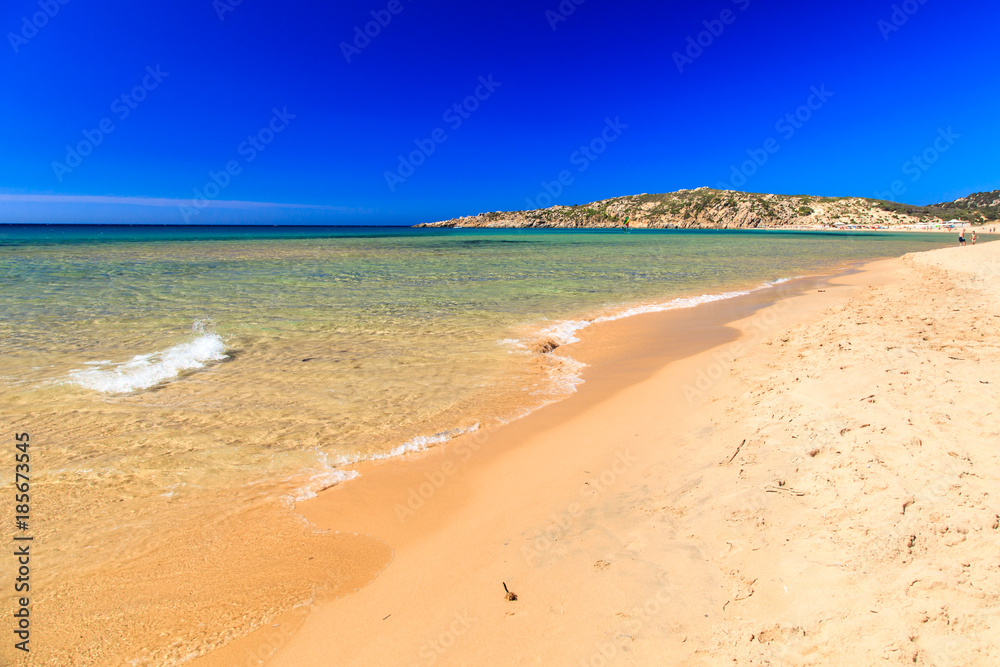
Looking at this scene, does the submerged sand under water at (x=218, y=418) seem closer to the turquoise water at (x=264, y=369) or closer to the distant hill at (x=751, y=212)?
the turquoise water at (x=264, y=369)

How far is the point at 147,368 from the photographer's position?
7.77 meters

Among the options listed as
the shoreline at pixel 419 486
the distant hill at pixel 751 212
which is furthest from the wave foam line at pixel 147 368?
the distant hill at pixel 751 212

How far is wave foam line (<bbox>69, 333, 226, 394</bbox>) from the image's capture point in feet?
23.1

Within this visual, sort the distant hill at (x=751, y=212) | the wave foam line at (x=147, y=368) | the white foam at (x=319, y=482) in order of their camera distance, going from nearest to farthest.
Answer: the white foam at (x=319, y=482)
the wave foam line at (x=147, y=368)
the distant hill at (x=751, y=212)

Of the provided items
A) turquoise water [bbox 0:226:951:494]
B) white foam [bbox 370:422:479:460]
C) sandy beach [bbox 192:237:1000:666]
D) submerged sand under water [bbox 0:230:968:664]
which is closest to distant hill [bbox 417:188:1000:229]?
turquoise water [bbox 0:226:951:494]

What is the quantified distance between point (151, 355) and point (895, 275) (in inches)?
1055

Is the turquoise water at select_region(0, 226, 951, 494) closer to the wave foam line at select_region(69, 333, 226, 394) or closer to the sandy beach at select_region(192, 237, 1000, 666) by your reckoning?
the wave foam line at select_region(69, 333, 226, 394)

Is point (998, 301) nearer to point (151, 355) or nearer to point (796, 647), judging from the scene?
point (796, 647)

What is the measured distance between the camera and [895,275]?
20.9 metres

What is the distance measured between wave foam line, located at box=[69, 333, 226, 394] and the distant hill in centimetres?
15098

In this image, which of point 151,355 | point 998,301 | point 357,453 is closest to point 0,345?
point 151,355

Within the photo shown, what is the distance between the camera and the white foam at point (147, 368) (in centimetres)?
706

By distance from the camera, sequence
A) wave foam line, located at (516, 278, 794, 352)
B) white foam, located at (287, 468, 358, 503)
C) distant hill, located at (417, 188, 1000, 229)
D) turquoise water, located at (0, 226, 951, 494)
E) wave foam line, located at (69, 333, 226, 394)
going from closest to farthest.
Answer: white foam, located at (287, 468, 358, 503) → turquoise water, located at (0, 226, 951, 494) → wave foam line, located at (69, 333, 226, 394) → wave foam line, located at (516, 278, 794, 352) → distant hill, located at (417, 188, 1000, 229)

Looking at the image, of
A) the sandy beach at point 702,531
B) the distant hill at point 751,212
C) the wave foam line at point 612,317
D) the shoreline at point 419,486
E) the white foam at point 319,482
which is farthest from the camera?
the distant hill at point 751,212
